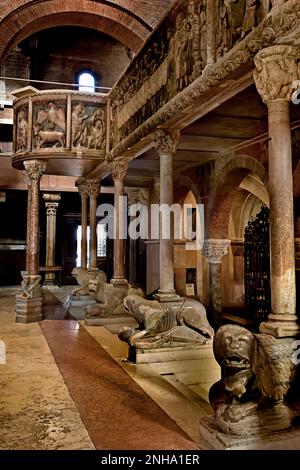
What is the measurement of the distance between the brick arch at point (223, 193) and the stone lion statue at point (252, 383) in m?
5.49

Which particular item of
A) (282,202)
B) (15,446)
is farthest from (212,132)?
(15,446)

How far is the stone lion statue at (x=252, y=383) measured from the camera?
323 cm

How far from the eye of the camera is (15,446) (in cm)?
336

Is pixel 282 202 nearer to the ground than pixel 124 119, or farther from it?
nearer to the ground

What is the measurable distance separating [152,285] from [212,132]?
7076mm

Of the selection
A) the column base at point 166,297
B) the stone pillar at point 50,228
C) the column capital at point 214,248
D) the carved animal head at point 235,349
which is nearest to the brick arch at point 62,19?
the stone pillar at point 50,228

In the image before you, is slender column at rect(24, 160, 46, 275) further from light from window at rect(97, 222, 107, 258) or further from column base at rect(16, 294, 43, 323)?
light from window at rect(97, 222, 107, 258)

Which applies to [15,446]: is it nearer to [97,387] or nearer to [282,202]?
[97,387]

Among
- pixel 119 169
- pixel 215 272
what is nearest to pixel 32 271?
pixel 119 169

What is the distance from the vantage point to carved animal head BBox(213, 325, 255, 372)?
3.35 meters

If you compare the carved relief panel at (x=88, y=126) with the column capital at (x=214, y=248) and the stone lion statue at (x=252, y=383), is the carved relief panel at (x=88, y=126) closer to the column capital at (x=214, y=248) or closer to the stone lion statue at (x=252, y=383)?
the column capital at (x=214, y=248)

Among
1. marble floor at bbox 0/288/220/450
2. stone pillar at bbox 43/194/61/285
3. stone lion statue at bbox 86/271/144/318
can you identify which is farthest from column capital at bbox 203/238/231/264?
stone pillar at bbox 43/194/61/285

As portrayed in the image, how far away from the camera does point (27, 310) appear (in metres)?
8.96

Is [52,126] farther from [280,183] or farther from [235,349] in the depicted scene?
[235,349]
